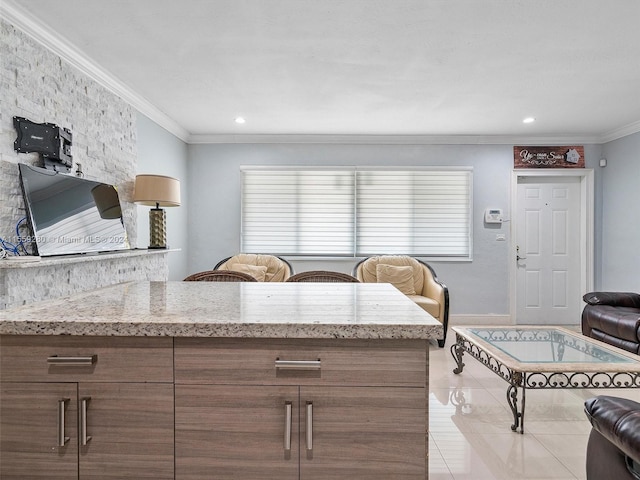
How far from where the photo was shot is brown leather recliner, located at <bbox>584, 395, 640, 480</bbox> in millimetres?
1139

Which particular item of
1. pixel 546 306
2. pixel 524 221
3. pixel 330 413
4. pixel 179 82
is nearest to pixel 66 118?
pixel 179 82

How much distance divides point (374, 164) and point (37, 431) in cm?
475

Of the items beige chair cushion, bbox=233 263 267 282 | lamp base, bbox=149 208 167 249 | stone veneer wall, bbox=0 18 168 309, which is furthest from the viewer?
beige chair cushion, bbox=233 263 267 282

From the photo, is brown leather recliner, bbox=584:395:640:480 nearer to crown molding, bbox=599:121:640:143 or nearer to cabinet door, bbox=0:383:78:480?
cabinet door, bbox=0:383:78:480

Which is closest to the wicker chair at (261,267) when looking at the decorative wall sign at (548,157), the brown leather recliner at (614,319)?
the brown leather recliner at (614,319)

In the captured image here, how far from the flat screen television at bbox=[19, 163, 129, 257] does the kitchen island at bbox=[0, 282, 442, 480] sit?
60.3 inches

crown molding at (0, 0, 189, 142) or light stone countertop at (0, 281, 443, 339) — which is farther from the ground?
crown molding at (0, 0, 189, 142)

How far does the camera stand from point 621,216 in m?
4.83

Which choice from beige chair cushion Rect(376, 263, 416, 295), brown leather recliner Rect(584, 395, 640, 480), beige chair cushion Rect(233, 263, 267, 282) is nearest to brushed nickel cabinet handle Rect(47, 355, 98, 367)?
brown leather recliner Rect(584, 395, 640, 480)

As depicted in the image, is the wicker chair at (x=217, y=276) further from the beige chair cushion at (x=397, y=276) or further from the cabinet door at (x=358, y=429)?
the beige chair cushion at (x=397, y=276)

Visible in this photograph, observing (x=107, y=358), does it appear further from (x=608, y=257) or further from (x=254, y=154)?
(x=608, y=257)

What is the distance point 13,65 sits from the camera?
2305 mm

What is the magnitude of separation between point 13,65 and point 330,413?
9.19 ft

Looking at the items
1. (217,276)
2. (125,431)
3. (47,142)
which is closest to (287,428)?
(125,431)
